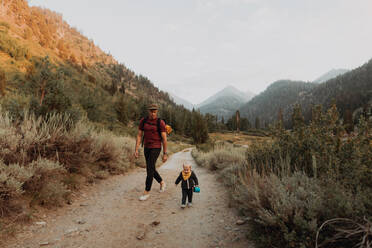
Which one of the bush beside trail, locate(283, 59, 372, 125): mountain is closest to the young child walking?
the bush beside trail

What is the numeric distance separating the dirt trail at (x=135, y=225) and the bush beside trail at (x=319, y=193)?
0.68 meters

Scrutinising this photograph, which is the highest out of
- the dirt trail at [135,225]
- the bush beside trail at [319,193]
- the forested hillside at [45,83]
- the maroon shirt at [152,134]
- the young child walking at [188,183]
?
the forested hillside at [45,83]

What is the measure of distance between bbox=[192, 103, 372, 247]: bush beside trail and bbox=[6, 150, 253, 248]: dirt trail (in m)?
0.68

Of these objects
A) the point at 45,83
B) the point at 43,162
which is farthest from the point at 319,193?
the point at 45,83

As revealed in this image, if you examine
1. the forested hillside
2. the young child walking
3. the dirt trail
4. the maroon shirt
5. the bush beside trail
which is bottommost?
the dirt trail

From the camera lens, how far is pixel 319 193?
2367mm

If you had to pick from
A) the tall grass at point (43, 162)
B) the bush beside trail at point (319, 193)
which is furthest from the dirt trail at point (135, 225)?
the bush beside trail at point (319, 193)

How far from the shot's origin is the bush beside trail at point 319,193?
191cm

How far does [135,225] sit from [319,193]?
322 centimetres

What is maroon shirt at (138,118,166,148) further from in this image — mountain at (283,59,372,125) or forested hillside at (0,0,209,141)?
mountain at (283,59,372,125)

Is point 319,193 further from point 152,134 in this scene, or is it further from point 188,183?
point 152,134

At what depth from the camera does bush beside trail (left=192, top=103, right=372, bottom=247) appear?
1.91m

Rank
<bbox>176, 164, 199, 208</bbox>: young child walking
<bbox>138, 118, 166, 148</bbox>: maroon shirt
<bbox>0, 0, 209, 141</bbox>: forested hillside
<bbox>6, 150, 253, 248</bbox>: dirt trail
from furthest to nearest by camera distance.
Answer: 1. <bbox>0, 0, 209, 141</bbox>: forested hillside
2. <bbox>138, 118, 166, 148</bbox>: maroon shirt
3. <bbox>176, 164, 199, 208</bbox>: young child walking
4. <bbox>6, 150, 253, 248</bbox>: dirt trail

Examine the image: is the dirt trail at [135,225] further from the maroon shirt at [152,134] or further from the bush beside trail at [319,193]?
the maroon shirt at [152,134]
